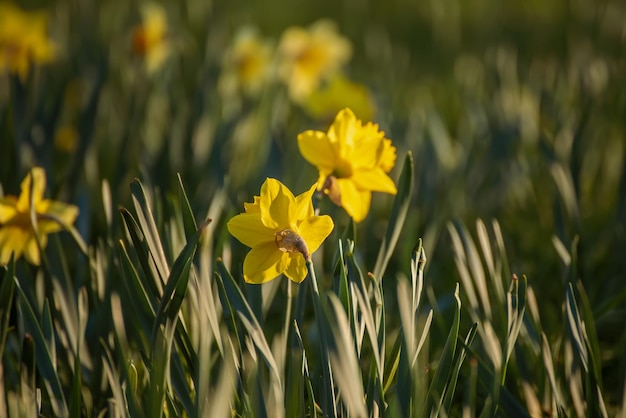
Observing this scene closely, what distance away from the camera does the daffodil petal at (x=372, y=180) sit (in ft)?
3.51

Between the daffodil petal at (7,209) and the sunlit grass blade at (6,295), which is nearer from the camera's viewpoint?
the sunlit grass blade at (6,295)

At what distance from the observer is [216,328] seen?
0.89 metres

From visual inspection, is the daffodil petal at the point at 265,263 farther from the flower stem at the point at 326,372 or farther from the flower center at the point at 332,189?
the flower center at the point at 332,189

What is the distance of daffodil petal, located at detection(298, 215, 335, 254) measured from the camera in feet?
2.86

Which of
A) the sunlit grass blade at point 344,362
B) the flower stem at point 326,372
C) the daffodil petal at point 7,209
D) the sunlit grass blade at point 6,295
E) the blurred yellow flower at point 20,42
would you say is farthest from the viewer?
the blurred yellow flower at point 20,42

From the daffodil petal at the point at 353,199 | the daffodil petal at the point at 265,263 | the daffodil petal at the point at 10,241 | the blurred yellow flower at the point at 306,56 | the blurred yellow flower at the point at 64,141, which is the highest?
the daffodil petal at the point at 265,263

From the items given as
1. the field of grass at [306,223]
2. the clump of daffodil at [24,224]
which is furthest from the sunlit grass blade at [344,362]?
the clump of daffodil at [24,224]

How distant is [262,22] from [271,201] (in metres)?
3.02

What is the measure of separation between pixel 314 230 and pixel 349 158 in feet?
0.67

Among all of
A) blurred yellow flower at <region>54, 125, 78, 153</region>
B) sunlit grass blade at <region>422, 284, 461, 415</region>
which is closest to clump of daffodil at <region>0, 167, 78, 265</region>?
sunlit grass blade at <region>422, 284, 461, 415</region>

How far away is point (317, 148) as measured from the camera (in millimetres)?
1050

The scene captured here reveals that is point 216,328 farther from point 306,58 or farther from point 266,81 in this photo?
point 306,58

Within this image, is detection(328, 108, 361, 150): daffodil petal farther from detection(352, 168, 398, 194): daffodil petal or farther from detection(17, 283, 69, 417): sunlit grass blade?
detection(17, 283, 69, 417): sunlit grass blade

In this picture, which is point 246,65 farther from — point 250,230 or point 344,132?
point 250,230
